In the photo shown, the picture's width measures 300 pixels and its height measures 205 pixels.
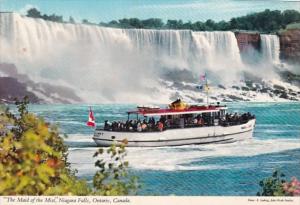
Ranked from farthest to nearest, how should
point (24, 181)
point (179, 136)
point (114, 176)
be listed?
1. point (179, 136)
2. point (114, 176)
3. point (24, 181)

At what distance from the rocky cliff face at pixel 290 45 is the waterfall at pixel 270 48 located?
0.07ft

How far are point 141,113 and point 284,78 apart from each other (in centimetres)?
64

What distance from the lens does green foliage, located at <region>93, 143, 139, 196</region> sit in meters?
2.78

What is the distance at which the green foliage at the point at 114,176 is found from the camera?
2.78m

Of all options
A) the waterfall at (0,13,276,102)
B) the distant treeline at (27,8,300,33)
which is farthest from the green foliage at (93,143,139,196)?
the distant treeline at (27,8,300,33)

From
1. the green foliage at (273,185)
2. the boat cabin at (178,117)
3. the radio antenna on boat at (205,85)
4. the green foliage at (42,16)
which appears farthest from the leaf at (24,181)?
the green foliage at (273,185)

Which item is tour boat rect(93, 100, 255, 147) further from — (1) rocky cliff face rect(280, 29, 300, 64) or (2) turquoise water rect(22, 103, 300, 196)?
(1) rocky cliff face rect(280, 29, 300, 64)

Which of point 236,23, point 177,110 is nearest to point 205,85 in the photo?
point 177,110

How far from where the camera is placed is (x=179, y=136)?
2910mm

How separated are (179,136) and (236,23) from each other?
0.55m

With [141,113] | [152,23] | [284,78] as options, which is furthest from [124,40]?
[284,78]

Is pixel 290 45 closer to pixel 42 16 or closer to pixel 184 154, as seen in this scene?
pixel 184 154

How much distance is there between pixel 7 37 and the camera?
111 inches

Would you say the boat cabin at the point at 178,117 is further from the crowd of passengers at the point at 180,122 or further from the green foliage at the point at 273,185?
the green foliage at the point at 273,185
